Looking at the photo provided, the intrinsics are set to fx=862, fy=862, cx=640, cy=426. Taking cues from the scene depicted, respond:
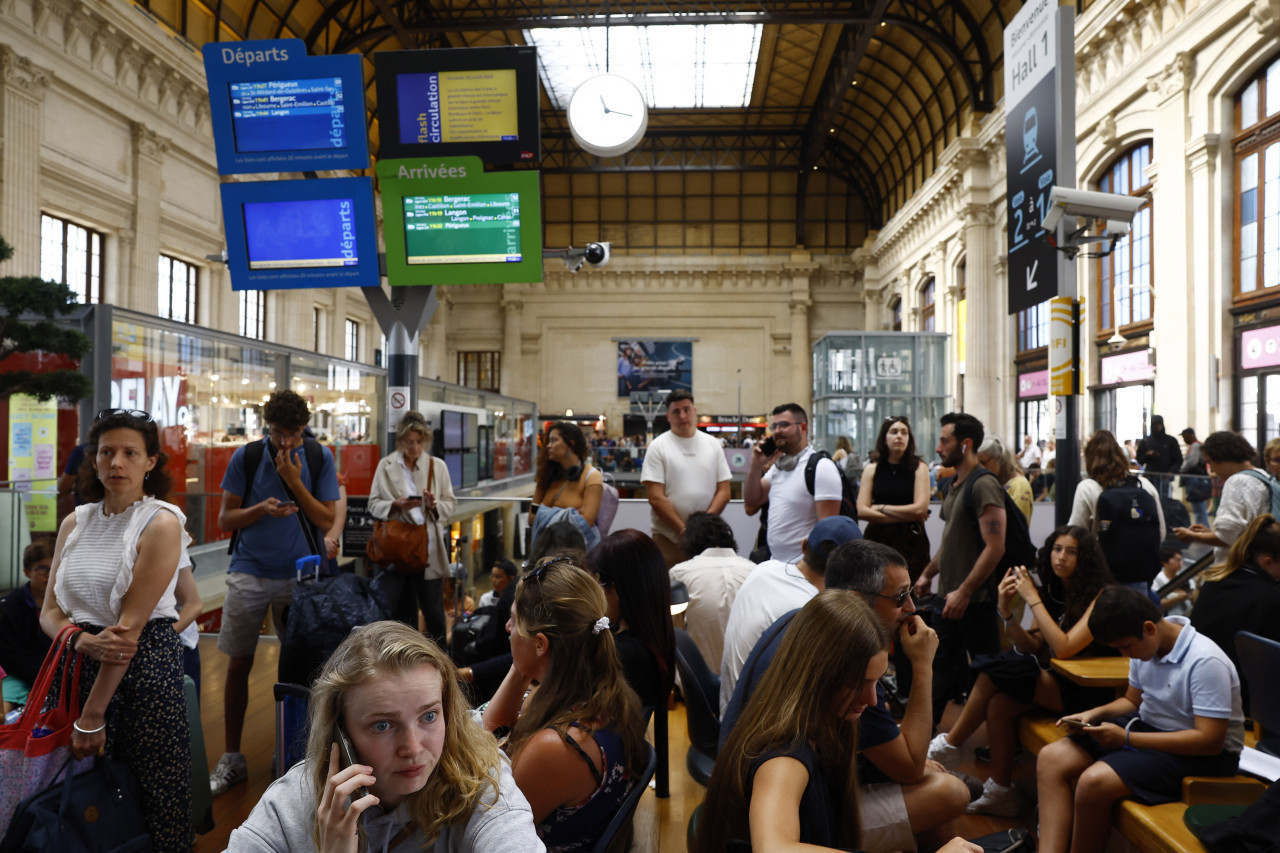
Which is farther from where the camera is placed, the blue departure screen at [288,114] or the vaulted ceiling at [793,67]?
the vaulted ceiling at [793,67]

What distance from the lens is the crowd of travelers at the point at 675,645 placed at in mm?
1604

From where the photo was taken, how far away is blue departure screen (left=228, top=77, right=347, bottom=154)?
5.55 metres

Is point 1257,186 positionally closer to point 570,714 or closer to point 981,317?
point 981,317

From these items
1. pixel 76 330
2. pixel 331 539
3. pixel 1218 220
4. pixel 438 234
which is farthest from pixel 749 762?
pixel 1218 220

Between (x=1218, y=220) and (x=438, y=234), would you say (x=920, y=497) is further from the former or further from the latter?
(x=1218, y=220)

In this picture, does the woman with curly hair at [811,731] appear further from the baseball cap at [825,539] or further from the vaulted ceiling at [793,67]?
the vaulted ceiling at [793,67]

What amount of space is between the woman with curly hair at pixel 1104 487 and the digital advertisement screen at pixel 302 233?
464cm

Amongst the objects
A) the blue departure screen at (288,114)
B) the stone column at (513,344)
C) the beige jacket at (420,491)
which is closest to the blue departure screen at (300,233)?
the blue departure screen at (288,114)

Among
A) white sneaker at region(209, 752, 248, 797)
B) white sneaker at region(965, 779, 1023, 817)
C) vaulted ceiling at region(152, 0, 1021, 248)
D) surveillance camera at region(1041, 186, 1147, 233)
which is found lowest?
white sneaker at region(965, 779, 1023, 817)

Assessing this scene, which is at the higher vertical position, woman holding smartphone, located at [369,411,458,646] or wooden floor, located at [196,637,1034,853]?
woman holding smartphone, located at [369,411,458,646]

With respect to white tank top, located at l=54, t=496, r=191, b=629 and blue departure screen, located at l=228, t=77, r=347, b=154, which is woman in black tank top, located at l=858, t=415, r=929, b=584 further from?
blue departure screen, located at l=228, t=77, r=347, b=154

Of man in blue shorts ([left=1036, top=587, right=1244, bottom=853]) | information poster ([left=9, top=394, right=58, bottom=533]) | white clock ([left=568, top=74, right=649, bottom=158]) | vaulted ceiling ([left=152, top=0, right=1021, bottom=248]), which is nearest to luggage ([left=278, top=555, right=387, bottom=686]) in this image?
man in blue shorts ([left=1036, top=587, right=1244, bottom=853])

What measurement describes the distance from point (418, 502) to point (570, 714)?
2.89 meters

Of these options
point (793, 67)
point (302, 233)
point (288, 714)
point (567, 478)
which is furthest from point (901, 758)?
point (793, 67)
